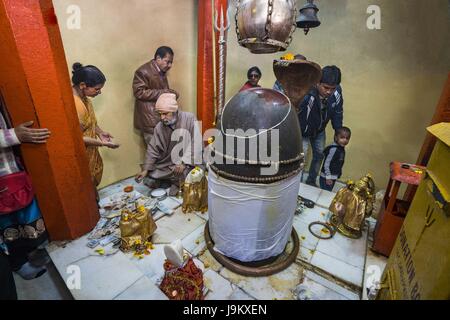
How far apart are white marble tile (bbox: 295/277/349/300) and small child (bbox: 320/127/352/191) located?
2138 mm

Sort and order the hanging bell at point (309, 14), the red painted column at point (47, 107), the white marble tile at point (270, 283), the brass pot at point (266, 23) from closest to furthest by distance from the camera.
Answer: the brass pot at point (266, 23) → the red painted column at point (47, 107) → the white marble tile at point (270, 283) → the hanging bell at point (309, 14)

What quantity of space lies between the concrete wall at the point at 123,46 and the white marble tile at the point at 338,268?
3.56 m

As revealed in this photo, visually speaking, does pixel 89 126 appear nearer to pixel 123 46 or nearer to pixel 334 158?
pixel 123 46

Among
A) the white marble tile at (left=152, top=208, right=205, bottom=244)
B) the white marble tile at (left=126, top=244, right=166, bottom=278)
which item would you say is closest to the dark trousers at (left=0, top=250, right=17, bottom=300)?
the white marble tile at (left=126, top=244, right=166, bottom=278)

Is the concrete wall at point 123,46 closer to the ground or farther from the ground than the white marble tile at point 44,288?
farther from the ground

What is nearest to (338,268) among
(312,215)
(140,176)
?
(312,215)

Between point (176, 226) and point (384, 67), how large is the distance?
168 inches

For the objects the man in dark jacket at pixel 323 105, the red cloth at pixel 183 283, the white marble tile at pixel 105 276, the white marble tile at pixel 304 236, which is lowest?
the white marble tile at pixel 304 236

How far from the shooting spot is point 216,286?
2.28 meters

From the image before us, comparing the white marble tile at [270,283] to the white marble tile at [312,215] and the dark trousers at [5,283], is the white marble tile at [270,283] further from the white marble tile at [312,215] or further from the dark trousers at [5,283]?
the dark trousers at [5,283]

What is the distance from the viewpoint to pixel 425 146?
282cm

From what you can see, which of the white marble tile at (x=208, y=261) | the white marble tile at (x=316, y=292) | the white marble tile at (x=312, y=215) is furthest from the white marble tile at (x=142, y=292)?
the white marble tile at (x=312, y=215)

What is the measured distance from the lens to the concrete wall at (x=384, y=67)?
365 centimetres

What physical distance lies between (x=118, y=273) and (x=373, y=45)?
5.03 meters
